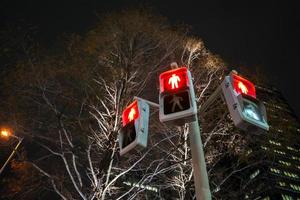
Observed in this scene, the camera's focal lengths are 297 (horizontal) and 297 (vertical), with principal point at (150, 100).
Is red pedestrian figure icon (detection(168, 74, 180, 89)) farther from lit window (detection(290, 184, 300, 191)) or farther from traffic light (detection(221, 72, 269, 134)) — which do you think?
lit window (detection(290, 184, 300, 191))

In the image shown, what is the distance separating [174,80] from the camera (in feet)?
15.9

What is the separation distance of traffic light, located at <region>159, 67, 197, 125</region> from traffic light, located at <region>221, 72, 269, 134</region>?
0.59 meters

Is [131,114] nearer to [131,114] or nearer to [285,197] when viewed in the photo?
[131,114]

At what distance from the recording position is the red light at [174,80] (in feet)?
15.3

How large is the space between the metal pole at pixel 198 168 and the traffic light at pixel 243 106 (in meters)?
0.62

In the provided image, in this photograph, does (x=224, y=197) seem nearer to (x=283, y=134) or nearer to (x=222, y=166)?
(x=222, y=166)

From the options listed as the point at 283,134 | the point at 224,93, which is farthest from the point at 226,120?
the point at 224,93

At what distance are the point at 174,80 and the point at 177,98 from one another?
515mm

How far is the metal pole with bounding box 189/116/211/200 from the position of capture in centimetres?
406

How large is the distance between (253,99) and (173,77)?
130 centimetres

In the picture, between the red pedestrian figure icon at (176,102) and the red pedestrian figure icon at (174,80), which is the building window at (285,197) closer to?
the red pedestrian figure icon at (174,80)

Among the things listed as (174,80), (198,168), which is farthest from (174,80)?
(198,168)

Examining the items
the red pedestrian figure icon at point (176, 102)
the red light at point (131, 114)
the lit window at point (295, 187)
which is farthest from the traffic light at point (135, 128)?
the lit window at point (295, 187)

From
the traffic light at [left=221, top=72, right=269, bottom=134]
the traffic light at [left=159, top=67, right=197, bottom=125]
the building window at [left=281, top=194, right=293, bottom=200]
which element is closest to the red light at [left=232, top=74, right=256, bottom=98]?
the traffic light at [left=221, top=72, right=269, bottom=134]
